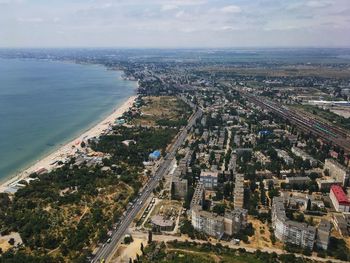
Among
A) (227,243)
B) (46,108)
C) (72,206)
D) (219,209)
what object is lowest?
(227,243)

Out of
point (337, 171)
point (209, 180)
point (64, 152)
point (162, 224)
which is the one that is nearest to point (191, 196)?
point (209, 180)

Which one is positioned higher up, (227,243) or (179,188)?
(179,188)

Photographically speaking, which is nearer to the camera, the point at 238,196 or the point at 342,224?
the point at 342,224

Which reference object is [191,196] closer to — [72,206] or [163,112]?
[72,206]

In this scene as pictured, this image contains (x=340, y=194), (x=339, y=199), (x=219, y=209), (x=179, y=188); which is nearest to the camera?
(x=219, y=209)

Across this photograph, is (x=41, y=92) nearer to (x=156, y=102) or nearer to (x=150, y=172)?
(x=156, y=102)

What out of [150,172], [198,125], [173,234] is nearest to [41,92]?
[198,125]

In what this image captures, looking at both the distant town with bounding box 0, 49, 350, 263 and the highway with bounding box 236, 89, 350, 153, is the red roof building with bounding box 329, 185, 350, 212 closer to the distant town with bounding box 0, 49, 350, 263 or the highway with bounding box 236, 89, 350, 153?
the distant town with bounding box 0, 49, 350, 263
